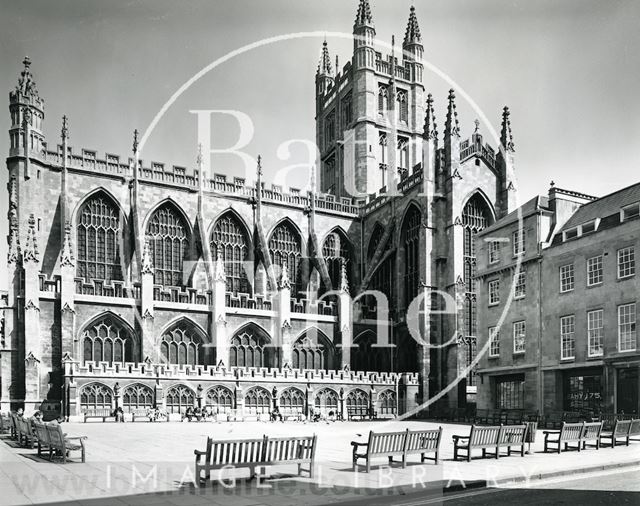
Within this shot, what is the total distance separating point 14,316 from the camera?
3378 centimetres

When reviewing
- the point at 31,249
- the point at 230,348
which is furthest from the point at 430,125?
the point at 31,249

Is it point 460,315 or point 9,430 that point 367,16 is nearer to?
point 460,315

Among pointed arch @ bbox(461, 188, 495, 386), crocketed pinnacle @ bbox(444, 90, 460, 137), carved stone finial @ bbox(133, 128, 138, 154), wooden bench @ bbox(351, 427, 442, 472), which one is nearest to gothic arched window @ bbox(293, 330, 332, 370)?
pointed arch @ bbox(461, 188, 495, 386)

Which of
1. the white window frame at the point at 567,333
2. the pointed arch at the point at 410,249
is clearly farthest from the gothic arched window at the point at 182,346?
the white window frame at the point at 567,333

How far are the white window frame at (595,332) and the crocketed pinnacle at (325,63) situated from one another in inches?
1880

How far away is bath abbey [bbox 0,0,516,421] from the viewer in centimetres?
3441

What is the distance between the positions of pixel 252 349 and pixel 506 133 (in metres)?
22.9

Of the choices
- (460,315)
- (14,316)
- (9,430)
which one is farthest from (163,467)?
(460,315)

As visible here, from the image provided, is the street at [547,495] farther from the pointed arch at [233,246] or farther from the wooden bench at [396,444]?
the pointed arch at [233,246]

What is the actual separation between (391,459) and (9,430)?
47.1ft

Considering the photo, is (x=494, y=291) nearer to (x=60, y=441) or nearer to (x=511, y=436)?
(x=511, y=436)

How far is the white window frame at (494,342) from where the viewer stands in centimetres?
3212

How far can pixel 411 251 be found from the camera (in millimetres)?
45875

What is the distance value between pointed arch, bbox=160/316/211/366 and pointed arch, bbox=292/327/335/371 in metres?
6.21
